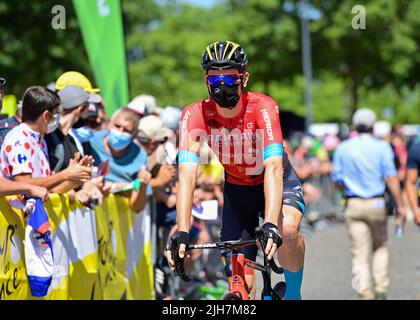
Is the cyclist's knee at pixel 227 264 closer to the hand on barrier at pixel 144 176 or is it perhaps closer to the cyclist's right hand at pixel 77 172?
the cyclist's right hand at pixel 77 172

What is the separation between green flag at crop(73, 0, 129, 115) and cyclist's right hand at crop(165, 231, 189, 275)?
20.9 feet

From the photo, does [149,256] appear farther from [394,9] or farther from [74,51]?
[394,9]

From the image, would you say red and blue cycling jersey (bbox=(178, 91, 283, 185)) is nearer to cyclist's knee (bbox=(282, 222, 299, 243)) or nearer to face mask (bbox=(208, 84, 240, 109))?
face mask (bbox=(208, 84, 240, 109))

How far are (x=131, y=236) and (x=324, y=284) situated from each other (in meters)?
3.10

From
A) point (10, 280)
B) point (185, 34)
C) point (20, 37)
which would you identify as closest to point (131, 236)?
point (10, 280)

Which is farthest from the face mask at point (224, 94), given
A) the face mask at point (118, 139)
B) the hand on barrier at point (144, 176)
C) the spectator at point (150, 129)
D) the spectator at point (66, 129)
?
the spectator at point (150, 129)

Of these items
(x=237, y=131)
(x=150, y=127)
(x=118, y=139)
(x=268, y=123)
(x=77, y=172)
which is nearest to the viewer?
(x=268, y=123)

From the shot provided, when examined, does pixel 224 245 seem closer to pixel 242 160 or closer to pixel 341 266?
pixel 242 160

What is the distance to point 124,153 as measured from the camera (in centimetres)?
868

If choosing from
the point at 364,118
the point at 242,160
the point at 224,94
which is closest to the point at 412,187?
the point at 364,118

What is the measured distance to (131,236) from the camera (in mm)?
8945

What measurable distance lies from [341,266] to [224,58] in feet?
27.5

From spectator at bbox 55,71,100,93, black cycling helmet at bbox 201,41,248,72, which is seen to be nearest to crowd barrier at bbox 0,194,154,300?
spectator at bbox 55,71,100,93

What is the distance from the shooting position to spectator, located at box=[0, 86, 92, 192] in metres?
5.93
